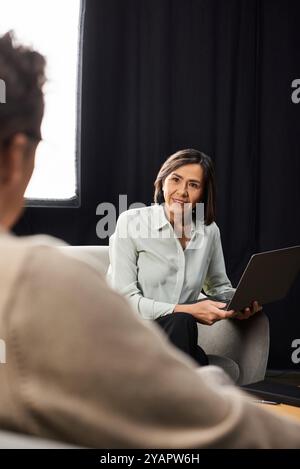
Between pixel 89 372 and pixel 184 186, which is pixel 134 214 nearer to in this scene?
pixel 184 186

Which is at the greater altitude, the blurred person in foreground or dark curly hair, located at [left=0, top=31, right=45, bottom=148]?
dark curly hair, located at [left=0, top=31, right=45, bottom=148]

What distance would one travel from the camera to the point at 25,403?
1.69 feet

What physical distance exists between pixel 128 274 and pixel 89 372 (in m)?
1.85

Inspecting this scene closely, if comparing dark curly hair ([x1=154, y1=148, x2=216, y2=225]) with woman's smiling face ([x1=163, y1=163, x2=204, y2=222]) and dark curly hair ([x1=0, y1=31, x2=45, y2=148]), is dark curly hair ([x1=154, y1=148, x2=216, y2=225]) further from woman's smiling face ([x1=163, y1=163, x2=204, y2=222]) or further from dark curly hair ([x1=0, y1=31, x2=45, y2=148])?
dark curly hair ([x1=0, y1=31, x2=45, y2=148])

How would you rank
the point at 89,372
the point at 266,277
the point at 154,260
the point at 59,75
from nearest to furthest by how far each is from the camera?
the point at 89,372 → the point at 266,277 → the point at 154,260 → the point at 59,75

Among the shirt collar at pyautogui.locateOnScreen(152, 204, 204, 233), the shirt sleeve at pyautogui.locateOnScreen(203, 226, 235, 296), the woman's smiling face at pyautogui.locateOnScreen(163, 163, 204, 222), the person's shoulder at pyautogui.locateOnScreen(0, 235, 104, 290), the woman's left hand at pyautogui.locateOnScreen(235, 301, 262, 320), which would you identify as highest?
the person's shoulder at pyautogui.locateOnScreen(0, 235, 104, 290)

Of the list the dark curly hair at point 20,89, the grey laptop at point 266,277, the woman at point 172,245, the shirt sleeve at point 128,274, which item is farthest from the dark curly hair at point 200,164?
the dark curly hair at point 20,89

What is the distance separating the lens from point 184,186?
243 cm

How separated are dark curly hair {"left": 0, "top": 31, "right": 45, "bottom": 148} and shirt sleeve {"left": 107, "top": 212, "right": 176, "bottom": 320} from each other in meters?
1.68

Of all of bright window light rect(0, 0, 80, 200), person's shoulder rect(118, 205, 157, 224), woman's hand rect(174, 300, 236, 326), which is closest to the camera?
woman's hand rect(174, 300, 236, 326)

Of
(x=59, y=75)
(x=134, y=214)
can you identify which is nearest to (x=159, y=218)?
(x=134, y=214)

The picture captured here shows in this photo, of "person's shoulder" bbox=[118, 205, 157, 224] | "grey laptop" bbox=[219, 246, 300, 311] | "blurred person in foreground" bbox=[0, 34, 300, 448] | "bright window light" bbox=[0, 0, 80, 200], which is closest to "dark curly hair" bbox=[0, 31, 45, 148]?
"blurred person in foreground" bbox=[0, 34, 300, 448]

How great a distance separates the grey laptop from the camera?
2.01m
